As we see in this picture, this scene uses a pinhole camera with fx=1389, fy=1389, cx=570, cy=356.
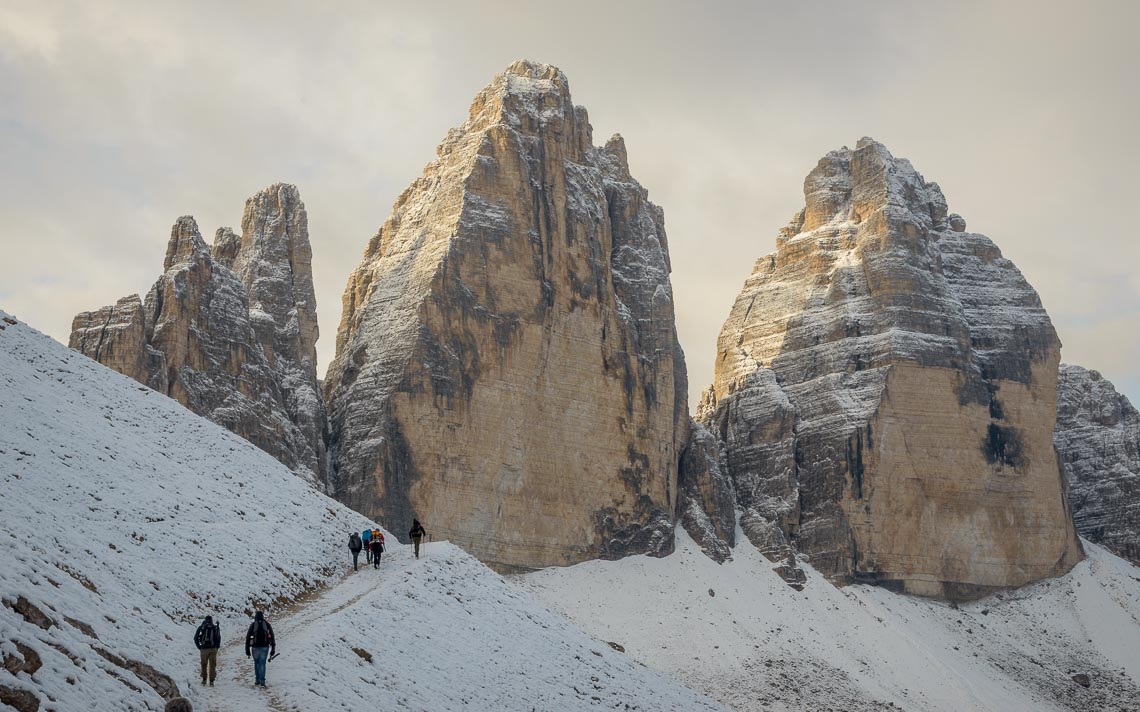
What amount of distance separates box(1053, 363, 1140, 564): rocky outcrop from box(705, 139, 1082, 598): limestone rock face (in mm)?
11953

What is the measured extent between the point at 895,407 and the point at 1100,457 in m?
33.4

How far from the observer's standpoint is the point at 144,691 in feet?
90.8

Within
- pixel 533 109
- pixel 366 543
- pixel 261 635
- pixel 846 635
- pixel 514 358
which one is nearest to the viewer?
pixel 261 635

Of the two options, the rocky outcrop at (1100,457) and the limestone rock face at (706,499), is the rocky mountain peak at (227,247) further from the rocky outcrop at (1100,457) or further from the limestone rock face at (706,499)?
the rocky outcrop at (1100,457)

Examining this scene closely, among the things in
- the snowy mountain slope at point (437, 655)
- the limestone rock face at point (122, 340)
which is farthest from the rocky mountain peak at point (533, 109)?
the snowy mountain slope at point (437, 655)

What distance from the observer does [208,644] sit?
3069 centimetres

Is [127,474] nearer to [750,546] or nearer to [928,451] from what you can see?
[750,546]

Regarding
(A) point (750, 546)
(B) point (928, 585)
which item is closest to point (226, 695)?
(A) point (750, 546)

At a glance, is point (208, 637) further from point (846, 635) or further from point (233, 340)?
point (846, 635)

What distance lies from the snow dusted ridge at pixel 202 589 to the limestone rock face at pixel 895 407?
2516 inches

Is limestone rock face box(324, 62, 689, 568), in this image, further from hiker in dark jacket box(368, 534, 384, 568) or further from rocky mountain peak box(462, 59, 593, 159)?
hiker in dark jacket box(368, 534, 384, 568)

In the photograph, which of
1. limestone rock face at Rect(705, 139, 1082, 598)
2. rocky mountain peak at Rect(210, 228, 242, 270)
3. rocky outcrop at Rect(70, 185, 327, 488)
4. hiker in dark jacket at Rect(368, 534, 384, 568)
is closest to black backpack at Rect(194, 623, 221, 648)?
hiker in dark jacket at Rect(368, 534, 384, 568)

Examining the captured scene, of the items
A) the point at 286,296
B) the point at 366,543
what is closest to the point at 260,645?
the point at 366,543

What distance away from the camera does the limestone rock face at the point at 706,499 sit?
105m
